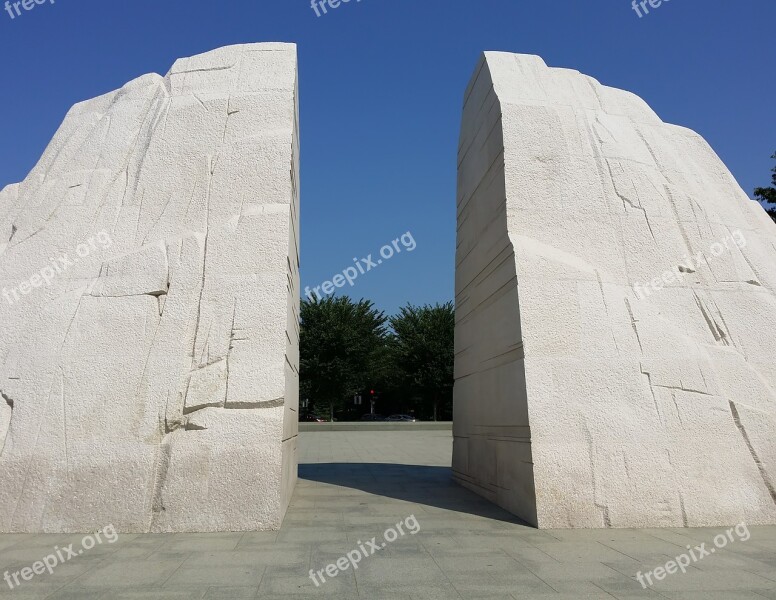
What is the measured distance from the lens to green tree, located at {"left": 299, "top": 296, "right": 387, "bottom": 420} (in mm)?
32531

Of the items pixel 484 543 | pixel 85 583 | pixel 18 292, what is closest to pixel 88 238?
pixel 18 292

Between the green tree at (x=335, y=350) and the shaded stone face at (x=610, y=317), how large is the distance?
23.7 meters

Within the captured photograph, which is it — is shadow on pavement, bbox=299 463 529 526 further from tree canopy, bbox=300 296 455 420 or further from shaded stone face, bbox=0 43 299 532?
tree canopy, bbox=300 296 455 420

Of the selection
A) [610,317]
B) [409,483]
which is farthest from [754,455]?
[409,483]

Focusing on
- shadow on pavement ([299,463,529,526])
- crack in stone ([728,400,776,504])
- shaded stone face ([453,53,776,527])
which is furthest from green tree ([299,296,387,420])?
crack in stone ([728,400,776,504])

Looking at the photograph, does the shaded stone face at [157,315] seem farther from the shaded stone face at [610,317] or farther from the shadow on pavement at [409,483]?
the shaded stone face at [610,317]

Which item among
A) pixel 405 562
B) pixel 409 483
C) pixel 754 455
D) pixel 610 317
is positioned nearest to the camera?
pixel 405 562

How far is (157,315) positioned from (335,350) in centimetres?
2615

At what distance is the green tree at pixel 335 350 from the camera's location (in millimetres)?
32531

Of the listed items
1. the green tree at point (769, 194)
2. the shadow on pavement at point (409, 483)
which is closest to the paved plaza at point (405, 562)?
the shadow on pavement at point (409, 483)

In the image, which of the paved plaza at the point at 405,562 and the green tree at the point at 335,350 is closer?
the paved plaza at the point at 405,562

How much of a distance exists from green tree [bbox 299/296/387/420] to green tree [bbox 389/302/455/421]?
1.75 metres

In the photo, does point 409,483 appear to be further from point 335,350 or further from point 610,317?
point 335,350

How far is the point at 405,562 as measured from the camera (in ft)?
16.5
